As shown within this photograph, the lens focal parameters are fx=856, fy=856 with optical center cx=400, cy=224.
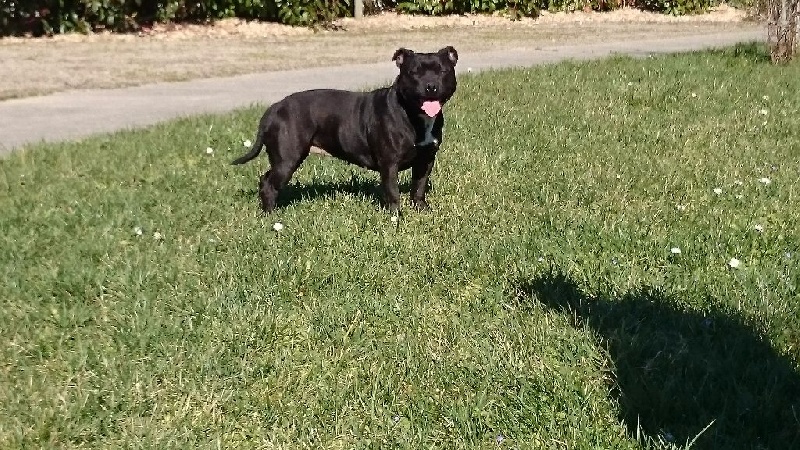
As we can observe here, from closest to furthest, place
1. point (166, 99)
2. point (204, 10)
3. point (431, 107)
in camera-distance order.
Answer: point (431, 107), point (166, 99), point (204, 10)

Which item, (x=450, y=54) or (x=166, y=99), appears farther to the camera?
(x=166, y=99)

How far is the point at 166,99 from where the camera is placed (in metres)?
10.8

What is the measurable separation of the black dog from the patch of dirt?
6.52 meters

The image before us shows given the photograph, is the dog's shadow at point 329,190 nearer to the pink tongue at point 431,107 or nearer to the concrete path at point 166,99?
the pink tongue at point 431,107

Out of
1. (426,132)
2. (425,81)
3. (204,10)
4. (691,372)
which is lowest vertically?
(691,372)

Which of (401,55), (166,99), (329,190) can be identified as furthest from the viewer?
(166,99)

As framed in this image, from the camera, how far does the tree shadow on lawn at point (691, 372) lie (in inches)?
120

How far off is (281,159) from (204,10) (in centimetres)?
1325

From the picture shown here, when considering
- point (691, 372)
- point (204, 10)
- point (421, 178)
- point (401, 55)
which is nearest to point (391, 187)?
point (421, 178)

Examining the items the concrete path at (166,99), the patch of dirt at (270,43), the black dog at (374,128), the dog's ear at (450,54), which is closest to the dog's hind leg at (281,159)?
the black dog at (374,128)

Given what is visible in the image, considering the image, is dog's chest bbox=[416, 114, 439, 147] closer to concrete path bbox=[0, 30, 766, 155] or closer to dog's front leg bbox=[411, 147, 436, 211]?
dog's front leg bbox=[411, 147, 436, 211]

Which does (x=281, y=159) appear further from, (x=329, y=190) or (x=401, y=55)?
(x=401, y=55)

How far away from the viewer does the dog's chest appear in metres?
5.57

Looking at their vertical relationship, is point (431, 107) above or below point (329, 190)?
above
